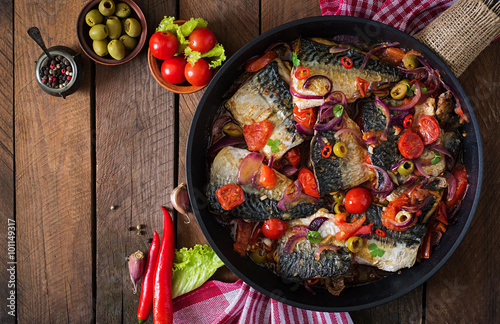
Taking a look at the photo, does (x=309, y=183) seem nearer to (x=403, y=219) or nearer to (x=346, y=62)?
(x=403, y=219)

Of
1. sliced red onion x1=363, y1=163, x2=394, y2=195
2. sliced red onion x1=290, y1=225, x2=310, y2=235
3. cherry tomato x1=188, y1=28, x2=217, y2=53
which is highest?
cherry tomato x1=188, y1=28, x2=217, y2=53

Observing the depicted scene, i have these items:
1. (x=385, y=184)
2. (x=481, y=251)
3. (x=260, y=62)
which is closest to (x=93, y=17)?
(x=260, y=62)

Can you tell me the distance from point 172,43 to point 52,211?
1.79 metres

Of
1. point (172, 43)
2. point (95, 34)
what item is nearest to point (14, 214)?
point (95, 34)

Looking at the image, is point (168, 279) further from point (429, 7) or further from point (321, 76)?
point (429, 7)

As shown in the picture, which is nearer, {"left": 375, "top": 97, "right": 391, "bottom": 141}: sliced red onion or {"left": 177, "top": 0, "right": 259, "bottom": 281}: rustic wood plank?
{"left": 375, "top": 97, "right": 391, "bottom": 141}: sliced red onion

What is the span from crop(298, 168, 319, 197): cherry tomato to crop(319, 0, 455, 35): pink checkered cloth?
4.07 ft

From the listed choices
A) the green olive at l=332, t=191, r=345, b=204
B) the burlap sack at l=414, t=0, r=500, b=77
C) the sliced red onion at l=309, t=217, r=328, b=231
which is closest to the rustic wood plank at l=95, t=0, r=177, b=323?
the sliced red onion at l=309, t=217, r=328, b=231

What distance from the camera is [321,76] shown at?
292 centimetres

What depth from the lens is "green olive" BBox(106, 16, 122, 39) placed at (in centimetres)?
320

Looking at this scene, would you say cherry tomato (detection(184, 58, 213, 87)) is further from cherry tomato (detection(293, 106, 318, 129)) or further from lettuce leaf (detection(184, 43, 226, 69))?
cherry tomato (detection(293, 106, 318, 129))

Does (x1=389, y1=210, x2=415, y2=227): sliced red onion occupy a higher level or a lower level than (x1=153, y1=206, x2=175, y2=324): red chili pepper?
higher

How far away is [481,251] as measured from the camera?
336 centimetres

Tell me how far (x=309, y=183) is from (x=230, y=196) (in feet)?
1.91
